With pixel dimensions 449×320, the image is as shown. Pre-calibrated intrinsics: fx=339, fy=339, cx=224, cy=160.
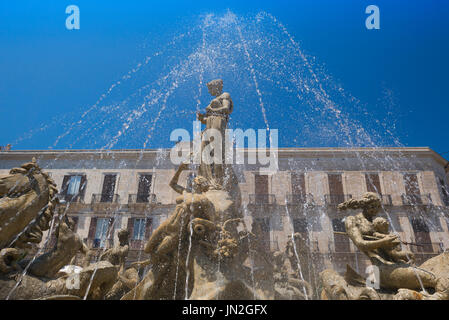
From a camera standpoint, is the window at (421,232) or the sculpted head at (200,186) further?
the window at (421,232)

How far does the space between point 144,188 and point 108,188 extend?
2956 mm

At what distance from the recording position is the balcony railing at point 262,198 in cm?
2530

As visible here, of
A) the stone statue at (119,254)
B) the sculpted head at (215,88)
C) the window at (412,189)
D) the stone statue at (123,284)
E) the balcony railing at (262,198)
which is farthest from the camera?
the balcony railing at (262,198)

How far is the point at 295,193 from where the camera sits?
2533 cm

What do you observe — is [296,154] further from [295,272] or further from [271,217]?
[295,272]

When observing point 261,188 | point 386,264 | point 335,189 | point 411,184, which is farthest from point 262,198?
point 386,264

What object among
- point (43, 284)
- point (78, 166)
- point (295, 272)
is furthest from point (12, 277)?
point (78, 166)

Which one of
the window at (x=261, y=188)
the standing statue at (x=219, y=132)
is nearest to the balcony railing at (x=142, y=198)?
the window at (x=261, y=188)

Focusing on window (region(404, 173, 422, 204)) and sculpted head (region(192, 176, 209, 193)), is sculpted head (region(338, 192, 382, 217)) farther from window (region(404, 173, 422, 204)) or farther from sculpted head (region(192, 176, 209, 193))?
window (region(404, 173, 422, 204))

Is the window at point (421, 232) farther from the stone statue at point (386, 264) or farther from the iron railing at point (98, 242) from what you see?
the stone statue at point (386, 264)

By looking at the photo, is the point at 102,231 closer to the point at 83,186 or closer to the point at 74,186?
the point at 83,186

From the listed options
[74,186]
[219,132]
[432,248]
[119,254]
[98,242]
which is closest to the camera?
[219,132]

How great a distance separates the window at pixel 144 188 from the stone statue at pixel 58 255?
860 inches

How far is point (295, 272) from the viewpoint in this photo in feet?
26.0
